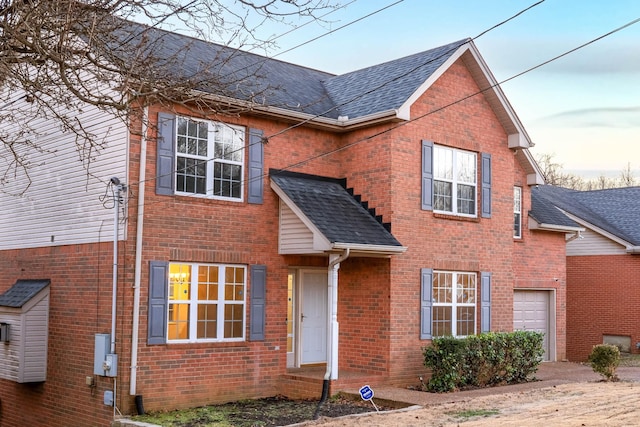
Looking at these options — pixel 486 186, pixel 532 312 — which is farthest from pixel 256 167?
pixel 532 312

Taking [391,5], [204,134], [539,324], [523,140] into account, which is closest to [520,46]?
[523,140]

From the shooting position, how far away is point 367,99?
17609 millimetres

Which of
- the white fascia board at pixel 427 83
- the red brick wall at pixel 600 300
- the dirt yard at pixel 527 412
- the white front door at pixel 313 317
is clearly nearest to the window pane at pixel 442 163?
the white fascia board at pixel 427 83

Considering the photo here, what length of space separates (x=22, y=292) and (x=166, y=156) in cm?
478

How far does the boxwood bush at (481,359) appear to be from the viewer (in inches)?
601

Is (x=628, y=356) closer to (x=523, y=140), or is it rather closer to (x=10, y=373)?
(x=523, y=140)

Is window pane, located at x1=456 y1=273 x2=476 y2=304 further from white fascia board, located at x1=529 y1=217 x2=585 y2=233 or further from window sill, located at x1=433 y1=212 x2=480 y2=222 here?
white fascia board, located at x1=529 y1=217 x2=585 y2=233

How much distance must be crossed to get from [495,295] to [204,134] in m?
8.21

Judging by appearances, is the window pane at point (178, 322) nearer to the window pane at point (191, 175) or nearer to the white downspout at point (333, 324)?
the window pane at point (191, 175)

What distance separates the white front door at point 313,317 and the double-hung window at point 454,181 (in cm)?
319

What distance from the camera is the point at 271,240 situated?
15805mm

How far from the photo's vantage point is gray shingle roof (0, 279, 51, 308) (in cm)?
1537

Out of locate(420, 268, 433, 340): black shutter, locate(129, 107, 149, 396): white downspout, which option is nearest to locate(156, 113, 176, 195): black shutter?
locate(129, 107, 149, 396): white downspout

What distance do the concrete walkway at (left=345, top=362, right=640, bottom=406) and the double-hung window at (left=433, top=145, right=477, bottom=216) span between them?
4.20m
